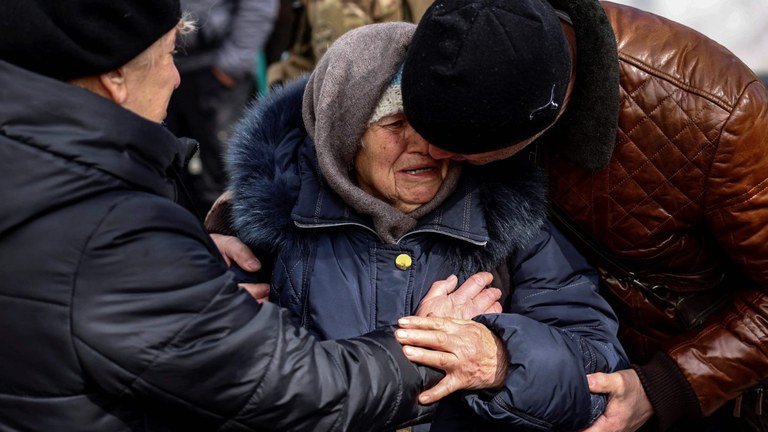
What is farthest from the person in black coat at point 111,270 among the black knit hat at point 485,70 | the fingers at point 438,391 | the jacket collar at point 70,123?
the black knit hat at point 485,70

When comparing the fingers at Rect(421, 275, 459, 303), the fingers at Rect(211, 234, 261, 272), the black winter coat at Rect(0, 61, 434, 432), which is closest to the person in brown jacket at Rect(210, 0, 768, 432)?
the fingers at Rect(421, 275, 459, 303)

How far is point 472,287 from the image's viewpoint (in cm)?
226

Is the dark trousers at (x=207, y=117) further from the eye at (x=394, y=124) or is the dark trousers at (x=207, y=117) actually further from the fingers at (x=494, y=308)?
the fingers at (x=494, y=308)

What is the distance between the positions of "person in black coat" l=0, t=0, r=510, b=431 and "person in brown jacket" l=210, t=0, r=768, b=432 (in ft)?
1.56

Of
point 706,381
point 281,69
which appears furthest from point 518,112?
point 281,69

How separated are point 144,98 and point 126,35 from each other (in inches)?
6.8

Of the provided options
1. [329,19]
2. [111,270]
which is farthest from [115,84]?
[329,19]

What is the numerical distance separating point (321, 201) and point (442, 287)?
390 millimetres

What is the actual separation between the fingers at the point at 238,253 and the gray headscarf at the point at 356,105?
35 centimetres

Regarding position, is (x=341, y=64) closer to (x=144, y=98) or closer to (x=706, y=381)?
(x=144, y=98)

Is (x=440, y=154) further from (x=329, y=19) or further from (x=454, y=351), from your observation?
(x=329, y=19)

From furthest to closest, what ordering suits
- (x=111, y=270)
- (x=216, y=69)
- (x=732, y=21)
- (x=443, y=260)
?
(x=216, y=69) < (x=732, y=21) < (x=443, y=260) < (x=111, y=270)

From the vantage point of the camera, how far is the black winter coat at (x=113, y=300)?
1604 millimetres

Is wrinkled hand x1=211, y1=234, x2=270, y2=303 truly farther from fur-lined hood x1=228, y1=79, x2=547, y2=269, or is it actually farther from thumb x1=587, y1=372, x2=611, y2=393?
thumb x1=587, y1=372, x2=611, y2=393
